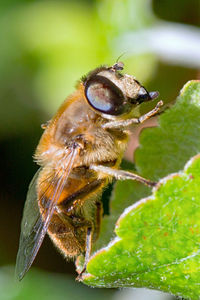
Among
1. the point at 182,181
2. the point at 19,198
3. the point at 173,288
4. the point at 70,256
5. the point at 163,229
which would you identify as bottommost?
the point at 19,198

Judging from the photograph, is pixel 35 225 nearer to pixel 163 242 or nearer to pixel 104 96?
pixel 104 96

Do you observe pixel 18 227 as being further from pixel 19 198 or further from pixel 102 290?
pixel 102 290

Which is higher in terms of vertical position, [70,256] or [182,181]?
[182,181]

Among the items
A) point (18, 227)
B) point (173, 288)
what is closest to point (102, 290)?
point (18, 227)

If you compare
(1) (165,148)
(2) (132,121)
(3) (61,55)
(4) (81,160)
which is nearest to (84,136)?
(4) (81,160)

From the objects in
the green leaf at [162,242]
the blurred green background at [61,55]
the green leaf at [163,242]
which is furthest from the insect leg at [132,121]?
the blurred green background at [61,55]

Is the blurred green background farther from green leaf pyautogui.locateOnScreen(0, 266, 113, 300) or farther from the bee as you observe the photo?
the bee

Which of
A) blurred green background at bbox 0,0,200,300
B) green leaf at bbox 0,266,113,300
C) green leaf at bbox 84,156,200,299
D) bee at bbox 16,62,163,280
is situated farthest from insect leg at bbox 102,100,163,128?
blurred green background at bbox 0,0,200,300
